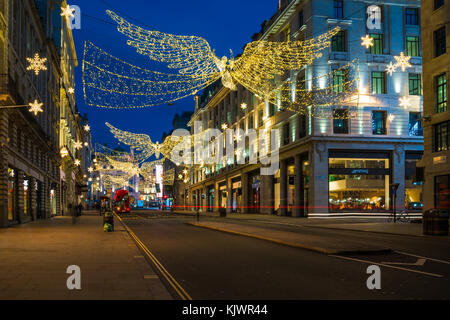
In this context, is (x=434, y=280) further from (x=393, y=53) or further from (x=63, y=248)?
(x=393, y=53)

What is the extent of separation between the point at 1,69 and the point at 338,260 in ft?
69.1

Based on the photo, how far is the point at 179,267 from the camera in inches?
450

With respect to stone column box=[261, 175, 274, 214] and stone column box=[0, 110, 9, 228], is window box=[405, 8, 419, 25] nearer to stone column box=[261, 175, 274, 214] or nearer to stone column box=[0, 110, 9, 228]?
stone column box=[261, 175, 274, 214]

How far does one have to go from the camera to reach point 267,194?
54.6 metres

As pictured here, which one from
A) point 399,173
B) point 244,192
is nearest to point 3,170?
point 399,173

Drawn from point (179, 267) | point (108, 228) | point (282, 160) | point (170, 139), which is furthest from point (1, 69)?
point (170, 139)

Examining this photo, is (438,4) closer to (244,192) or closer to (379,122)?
(379,122)

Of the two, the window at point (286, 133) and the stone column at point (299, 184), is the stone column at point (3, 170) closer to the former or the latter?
the stone column at point (299, 184)

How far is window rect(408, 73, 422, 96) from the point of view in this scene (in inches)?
1692

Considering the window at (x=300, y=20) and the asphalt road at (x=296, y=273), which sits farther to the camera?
the window at (x=300, y=20)

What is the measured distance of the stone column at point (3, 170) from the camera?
26.0 meters

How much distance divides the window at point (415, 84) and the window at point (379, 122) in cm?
344

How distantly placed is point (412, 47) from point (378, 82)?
4.74 m

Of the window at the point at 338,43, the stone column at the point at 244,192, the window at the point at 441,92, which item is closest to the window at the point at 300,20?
the window at the point at 338,43
